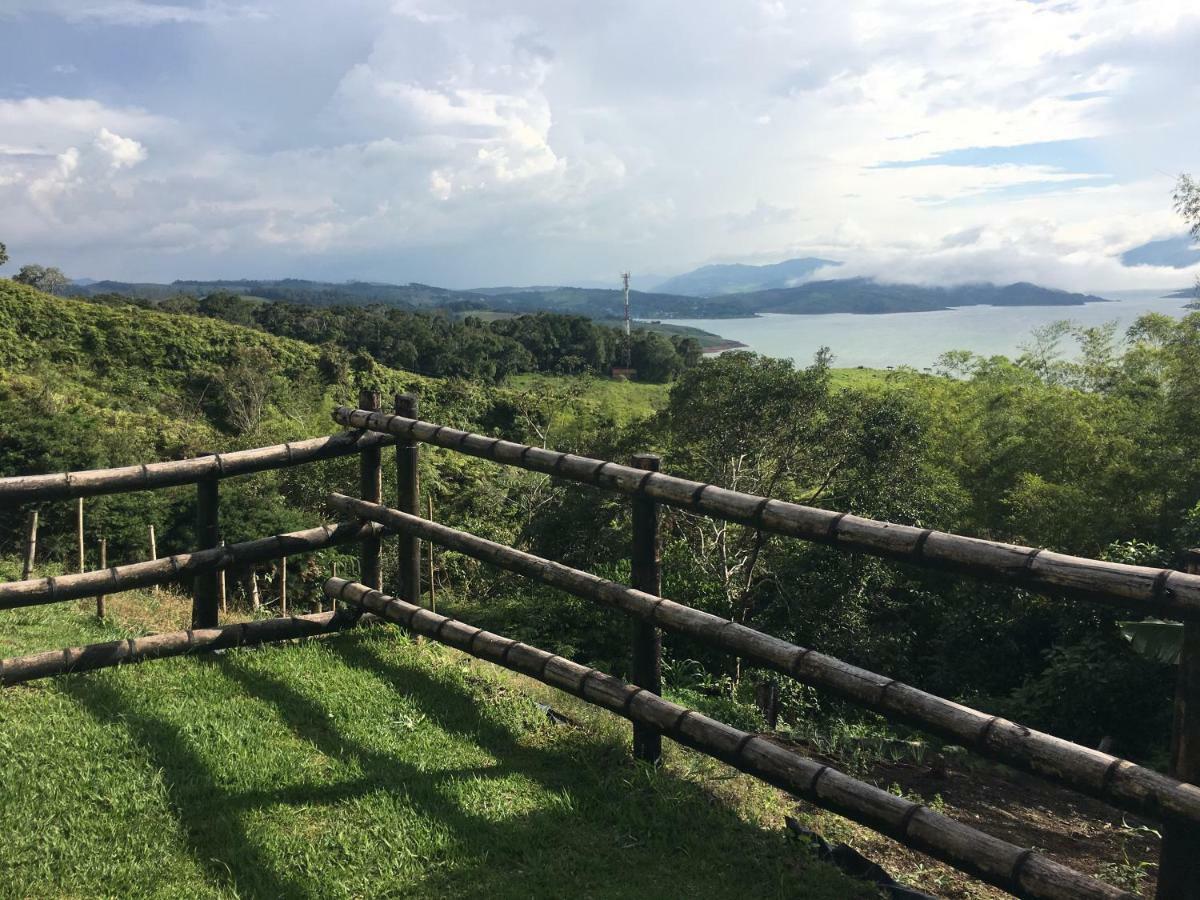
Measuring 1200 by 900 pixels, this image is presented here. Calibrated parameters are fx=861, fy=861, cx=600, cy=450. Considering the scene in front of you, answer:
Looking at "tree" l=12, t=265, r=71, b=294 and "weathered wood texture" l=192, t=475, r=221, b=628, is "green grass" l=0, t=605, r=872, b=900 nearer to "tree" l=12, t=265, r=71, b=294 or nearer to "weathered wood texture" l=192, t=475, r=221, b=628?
"weathered wood texture" l=192, t=475, r=221, b=628

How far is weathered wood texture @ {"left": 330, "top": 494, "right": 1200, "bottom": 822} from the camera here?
238cm

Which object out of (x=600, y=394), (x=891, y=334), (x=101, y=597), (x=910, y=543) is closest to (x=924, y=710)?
(x=910, y=543)

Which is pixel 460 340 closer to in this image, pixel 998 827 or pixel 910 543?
pixel 998 827

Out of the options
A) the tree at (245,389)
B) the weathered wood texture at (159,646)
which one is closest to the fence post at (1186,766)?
the weathered wood texture at (159,646)

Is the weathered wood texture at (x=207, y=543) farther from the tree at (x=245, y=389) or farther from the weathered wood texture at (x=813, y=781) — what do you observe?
the tree at (x=245, y=389)

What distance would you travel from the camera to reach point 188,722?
3.96m

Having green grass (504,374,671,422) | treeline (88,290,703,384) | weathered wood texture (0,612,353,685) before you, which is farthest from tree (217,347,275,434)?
weathered wood texture (0,612,353,685)

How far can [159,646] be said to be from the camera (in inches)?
182

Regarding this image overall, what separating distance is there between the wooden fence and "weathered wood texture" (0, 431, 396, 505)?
0.01 meters

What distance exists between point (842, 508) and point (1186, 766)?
17.6 meters

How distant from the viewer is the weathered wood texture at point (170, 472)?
13.7ft

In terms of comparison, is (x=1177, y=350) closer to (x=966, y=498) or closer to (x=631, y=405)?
(x=966, y=498)

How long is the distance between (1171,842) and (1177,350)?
25.2 m

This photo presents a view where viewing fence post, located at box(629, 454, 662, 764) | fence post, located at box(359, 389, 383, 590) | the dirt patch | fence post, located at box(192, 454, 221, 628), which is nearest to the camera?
the dirt patch
